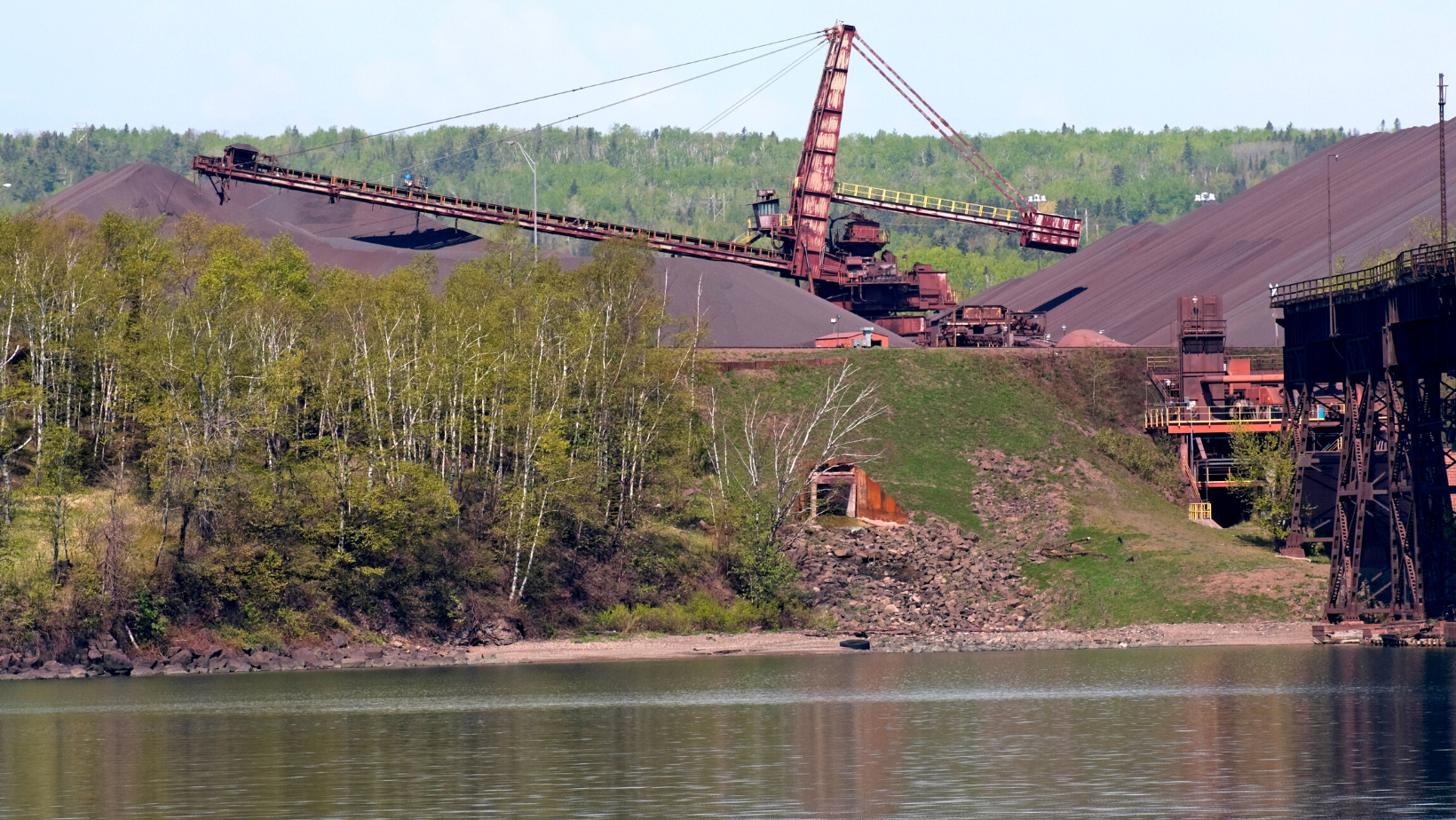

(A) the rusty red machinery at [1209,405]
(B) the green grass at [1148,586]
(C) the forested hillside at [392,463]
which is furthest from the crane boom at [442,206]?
(B) the green grass at [1148,586]

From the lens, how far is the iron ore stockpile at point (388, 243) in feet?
354

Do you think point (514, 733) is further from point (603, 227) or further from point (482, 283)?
point (603, 227)

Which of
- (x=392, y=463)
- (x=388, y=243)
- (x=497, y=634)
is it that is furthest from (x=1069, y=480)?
(x=388, y=243)

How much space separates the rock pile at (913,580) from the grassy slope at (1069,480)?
1.89 m

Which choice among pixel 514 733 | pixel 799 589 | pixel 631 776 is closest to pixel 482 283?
pixel 799 589

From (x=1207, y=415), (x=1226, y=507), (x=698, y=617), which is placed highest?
(x=1207, y=415)

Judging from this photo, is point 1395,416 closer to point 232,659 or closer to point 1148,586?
point 1148,586

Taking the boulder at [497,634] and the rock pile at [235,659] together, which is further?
the boulder at [497,634]

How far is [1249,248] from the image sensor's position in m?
136

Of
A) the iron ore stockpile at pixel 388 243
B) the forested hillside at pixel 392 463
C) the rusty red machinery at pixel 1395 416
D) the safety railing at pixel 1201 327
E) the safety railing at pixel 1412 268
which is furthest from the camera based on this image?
the iron ore stockpile at pixel 388 243

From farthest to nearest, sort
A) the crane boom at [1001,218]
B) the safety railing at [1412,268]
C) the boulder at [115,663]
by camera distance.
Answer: the crane boom at [1001,218]
the boulder at [115,663]
the safety railing at [1412,268]

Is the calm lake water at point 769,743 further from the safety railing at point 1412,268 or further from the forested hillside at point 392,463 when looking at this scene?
the safety railing at point 1412,268

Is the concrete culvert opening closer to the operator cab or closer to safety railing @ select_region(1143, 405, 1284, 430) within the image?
safety railing @ select_region(1143, 405, 1284, 430)

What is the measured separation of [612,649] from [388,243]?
64.0 m
